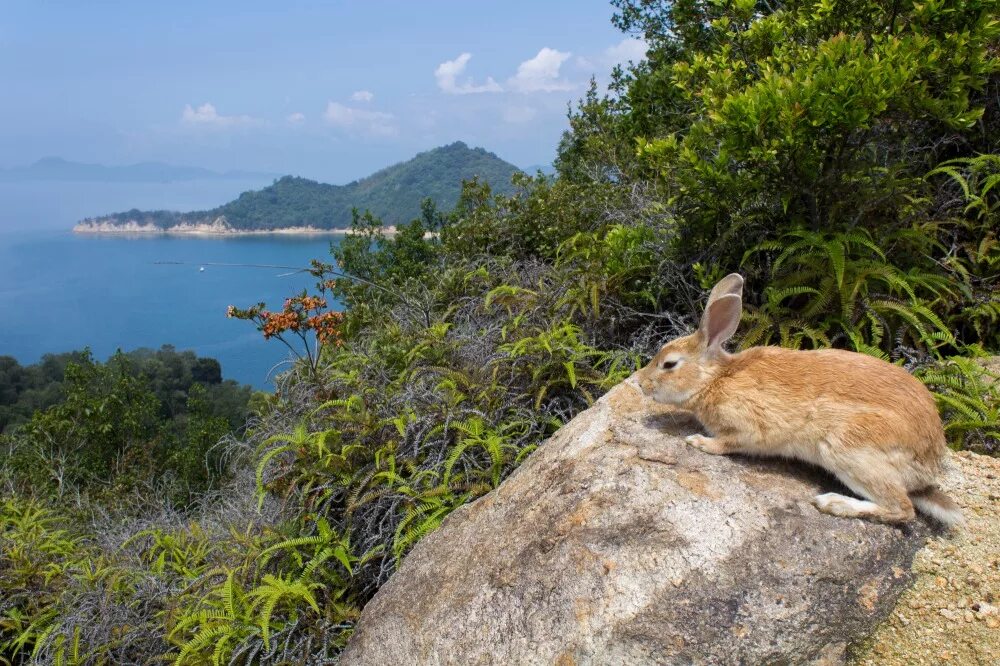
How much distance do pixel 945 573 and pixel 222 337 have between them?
1592 inches

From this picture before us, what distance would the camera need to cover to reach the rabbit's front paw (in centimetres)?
329

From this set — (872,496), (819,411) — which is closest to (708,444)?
A: (819,411)

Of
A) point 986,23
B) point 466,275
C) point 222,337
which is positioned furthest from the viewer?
point 222,337

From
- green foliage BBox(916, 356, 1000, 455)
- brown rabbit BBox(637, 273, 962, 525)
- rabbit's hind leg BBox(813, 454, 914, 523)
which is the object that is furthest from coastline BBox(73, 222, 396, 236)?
rabbit's hind leg BBox(813, 454, 914, 523)

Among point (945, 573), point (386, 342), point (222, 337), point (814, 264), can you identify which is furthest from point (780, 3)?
point (222, 337)

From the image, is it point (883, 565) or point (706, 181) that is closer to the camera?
point (883, 565)

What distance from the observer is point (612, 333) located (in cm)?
607

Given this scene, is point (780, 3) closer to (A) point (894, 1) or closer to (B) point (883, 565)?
(A) point (894, 1)

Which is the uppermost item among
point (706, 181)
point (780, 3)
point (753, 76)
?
point (780, 3)

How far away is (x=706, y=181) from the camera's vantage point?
529 cm

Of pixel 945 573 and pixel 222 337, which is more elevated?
pixel 945 573

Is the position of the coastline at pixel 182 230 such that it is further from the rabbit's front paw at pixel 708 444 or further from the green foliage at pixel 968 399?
the rabbit's front paw at pixel 708 444

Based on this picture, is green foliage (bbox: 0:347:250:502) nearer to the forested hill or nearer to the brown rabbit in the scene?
the brown rabbit

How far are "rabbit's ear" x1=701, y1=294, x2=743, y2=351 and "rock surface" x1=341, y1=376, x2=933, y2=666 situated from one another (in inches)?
22.7
